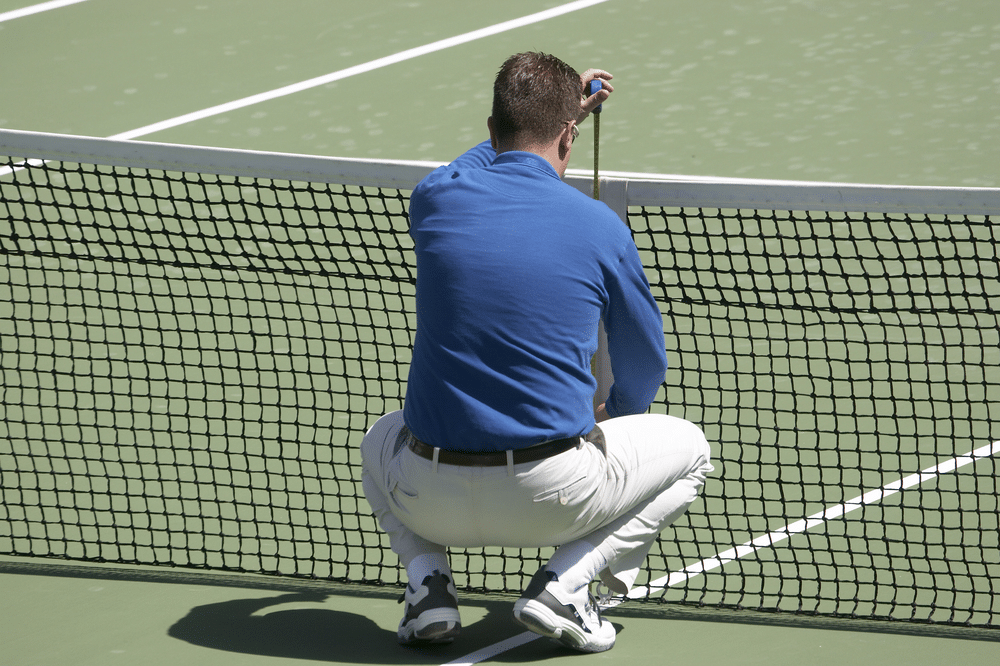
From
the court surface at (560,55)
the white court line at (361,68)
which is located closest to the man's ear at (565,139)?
the court surface at (560,55)

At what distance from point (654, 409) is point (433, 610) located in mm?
2268

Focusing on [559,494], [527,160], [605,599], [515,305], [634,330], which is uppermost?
[527,160]

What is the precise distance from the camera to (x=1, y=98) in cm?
912

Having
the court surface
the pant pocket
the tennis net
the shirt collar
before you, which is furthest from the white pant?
the court surface

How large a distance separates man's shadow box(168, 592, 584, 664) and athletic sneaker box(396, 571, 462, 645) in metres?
0.14

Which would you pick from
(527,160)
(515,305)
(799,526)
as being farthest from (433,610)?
(799,526)

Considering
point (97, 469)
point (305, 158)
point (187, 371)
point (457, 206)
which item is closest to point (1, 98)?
point (187, 371)

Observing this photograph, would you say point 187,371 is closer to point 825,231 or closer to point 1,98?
point 825,231

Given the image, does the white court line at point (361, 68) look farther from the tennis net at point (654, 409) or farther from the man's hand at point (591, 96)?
the man's hand at point (591, 96)

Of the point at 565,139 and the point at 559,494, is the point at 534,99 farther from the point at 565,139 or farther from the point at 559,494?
the point at 559,494

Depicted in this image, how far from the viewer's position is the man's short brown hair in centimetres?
335

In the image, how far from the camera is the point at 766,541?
4.45 m

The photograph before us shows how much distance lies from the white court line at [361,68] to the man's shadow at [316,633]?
5246mm

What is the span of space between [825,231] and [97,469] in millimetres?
3689
